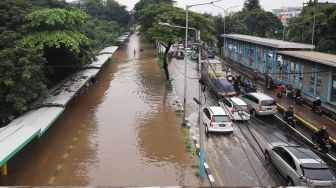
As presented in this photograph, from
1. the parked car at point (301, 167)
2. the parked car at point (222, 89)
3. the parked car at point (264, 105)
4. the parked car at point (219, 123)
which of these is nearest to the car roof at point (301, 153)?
the parked car at point (301, 167)

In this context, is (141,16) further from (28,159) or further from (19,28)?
(28,159)

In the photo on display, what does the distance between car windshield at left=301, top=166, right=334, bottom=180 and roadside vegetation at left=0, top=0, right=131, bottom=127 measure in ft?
44.7

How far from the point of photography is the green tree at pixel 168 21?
34.7m

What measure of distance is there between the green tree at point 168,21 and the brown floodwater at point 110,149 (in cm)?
580

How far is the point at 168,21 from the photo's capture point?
34.8 metres

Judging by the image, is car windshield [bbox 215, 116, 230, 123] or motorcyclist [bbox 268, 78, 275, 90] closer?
car windshield [bbox 215, 116, 230, 123]

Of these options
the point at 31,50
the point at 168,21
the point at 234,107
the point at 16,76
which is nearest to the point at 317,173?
the point at 234,107

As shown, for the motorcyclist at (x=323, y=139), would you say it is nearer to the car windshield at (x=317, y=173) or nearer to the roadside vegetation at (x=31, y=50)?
the car windshield at (x=317, y=173)

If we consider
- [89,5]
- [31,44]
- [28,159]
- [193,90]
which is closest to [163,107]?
[193,90]

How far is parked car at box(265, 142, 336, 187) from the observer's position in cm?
1399

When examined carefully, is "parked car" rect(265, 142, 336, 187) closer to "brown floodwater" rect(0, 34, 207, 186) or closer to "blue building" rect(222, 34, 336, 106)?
"brown floodwater" rect(0, 34, 207, 186)

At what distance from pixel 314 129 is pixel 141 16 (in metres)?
23.3

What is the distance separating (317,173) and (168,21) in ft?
76.0

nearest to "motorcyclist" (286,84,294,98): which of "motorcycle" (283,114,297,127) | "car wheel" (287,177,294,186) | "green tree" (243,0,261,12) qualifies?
"motorcycle" (283,114,297,127)
